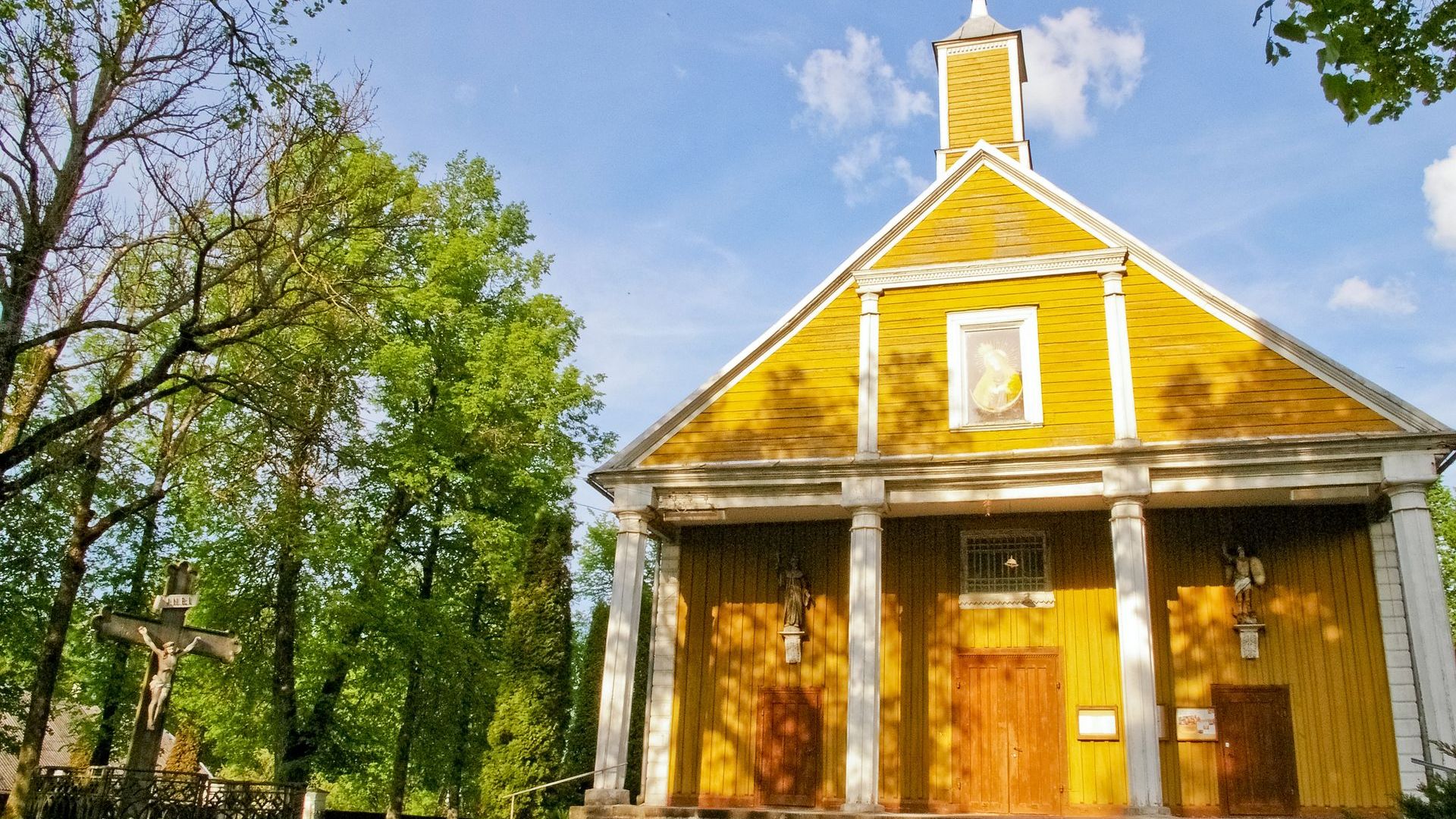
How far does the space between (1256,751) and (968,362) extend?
5.82 m

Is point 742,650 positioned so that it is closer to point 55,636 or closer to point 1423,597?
point 1423,597

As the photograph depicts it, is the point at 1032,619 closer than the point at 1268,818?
No

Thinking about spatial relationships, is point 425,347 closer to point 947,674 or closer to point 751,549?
point 751,549

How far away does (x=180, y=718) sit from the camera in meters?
21.8

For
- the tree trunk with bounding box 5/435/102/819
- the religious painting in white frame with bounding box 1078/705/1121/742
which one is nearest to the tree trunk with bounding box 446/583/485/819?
the tree trunk with bounding box 5/435/102/819

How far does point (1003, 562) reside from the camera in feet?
47.5

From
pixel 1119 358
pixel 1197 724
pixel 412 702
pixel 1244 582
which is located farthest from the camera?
pixel 412 702

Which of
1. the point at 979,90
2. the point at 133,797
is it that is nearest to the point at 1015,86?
the point at 979,90

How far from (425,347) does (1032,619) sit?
12.3 meters

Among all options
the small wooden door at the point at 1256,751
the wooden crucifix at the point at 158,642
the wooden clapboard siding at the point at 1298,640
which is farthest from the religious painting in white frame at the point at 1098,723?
the wooden crucifix at the point at 158,642

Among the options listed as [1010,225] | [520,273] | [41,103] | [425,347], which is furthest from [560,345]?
[41,103]

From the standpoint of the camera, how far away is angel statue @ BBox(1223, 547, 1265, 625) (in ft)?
43.3

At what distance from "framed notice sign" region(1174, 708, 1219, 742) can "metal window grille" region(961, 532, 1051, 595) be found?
2195 millimetres

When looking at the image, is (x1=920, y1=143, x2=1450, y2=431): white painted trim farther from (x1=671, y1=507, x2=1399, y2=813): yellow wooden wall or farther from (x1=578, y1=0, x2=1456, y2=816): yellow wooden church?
(x1=671, y1=507, x2=1399, y2=813): yellow wooden wall
